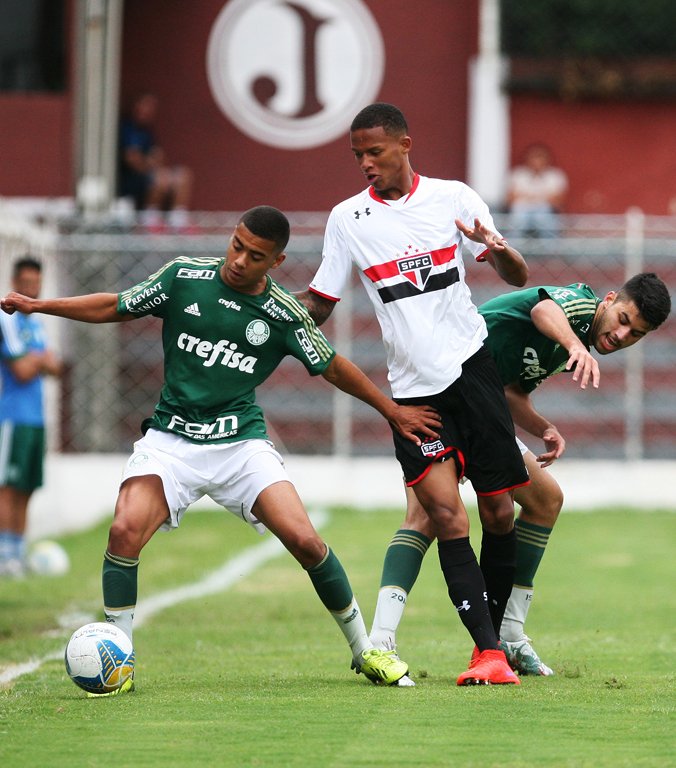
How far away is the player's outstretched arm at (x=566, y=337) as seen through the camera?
647cm

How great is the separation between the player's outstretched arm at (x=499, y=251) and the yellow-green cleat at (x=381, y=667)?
1.78 metres

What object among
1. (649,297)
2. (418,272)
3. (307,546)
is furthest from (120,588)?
(649,297)

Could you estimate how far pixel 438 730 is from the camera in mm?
5527

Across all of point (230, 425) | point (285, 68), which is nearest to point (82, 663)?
point (230, 425)

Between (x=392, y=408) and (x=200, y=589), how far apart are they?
513cm

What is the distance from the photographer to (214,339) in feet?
23.0

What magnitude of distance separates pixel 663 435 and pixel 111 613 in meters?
12.4

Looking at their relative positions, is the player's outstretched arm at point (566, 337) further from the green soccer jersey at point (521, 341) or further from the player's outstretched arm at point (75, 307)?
the player's outstretched arm at point (75, 307)

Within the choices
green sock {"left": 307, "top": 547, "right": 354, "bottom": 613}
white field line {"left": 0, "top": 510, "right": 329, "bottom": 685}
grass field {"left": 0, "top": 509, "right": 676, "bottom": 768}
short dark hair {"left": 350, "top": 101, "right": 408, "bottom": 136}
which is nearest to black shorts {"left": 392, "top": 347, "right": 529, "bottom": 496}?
green sock {"left": 307, "top": 547, "right": 354, "bottom": 613}

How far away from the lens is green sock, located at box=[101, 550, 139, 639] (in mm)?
6832

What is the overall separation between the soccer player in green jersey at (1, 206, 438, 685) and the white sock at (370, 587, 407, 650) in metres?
0.10

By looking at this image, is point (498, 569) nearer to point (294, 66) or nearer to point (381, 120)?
point (381, 120)

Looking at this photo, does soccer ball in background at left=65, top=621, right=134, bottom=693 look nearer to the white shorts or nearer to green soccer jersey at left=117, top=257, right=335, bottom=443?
the white shorts

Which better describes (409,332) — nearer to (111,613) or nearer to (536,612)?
(111,613)
